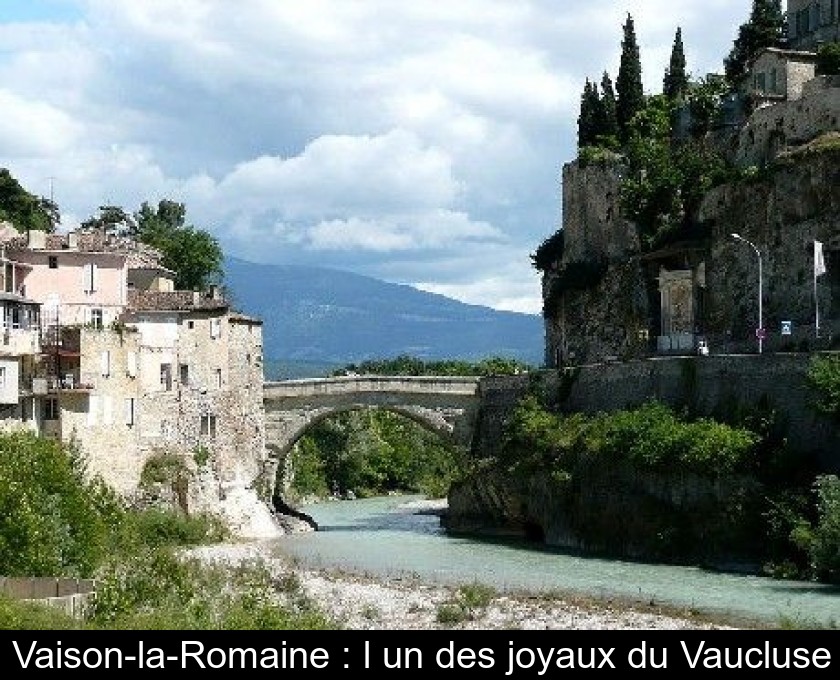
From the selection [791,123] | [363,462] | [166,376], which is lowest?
[363,462]

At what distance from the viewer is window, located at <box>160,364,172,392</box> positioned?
6278 centimetres

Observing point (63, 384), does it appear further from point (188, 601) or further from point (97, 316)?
point (188, 601)

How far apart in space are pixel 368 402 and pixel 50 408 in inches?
786

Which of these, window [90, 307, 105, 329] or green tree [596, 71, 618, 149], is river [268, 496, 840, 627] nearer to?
window [90, 307, 105, 329]

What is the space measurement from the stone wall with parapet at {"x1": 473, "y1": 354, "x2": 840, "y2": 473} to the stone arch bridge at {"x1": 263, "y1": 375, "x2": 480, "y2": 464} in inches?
46.1

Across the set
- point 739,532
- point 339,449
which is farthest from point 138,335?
point 339,449

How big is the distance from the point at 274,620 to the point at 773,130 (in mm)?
46968

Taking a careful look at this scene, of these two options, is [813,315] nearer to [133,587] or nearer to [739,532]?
[739,532]

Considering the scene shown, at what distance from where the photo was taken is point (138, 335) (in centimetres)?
6031

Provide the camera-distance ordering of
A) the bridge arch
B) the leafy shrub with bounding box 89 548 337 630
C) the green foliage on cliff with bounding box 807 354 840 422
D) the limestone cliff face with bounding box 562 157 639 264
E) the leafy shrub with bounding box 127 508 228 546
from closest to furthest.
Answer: the leafy shrub with bounding box 89 548 337 630 → the green foliage on cliff with bounding box 807 354 840 422 → the leafy shrub with bounding box 127 508 228 546 → the bridge arch → the limestone cliff face with bounding box 562 157 639 264

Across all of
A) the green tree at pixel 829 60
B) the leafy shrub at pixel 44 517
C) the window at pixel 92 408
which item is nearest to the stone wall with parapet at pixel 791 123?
the green tree at pixel 829 60

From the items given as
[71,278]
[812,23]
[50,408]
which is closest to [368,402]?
[71,278]
